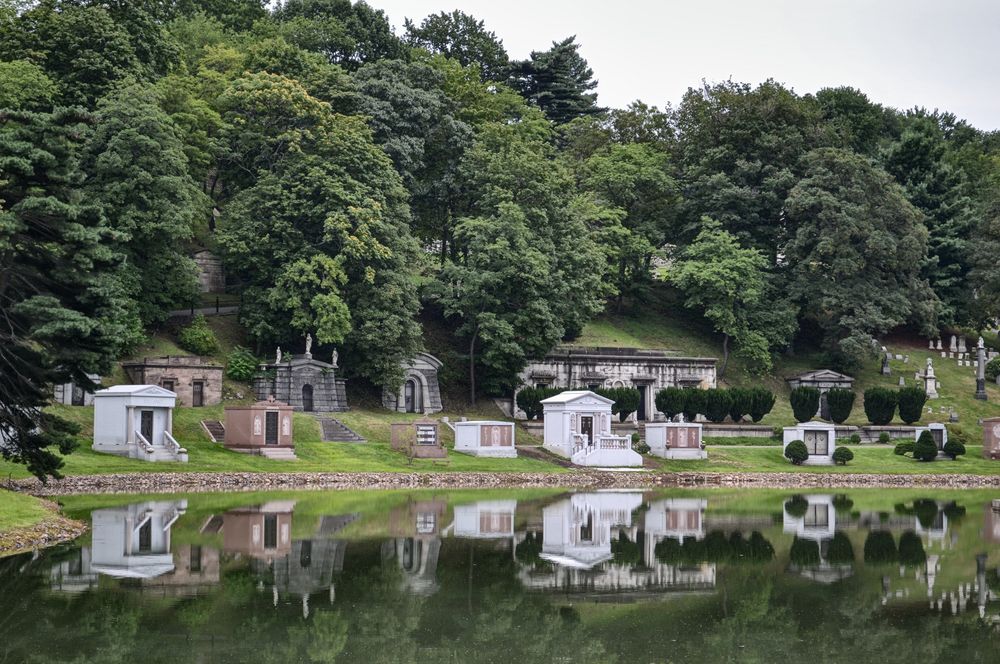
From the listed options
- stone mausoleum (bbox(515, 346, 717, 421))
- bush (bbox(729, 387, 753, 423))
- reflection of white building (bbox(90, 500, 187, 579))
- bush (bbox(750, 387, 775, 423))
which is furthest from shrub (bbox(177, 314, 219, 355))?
bush (bbox(750, 387, 775, 423))

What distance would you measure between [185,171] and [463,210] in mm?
19967

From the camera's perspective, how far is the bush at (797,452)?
64312 millimetres

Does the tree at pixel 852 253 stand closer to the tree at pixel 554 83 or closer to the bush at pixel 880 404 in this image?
the bush at pixel 880 404

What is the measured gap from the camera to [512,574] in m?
27.1

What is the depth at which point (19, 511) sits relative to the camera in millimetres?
33688

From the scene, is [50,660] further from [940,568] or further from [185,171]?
[185,171]

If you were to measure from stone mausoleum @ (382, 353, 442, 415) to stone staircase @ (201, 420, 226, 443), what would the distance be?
1285 cm

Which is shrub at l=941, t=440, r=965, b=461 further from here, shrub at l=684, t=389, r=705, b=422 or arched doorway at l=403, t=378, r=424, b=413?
arched doorway at l=403, t=378, r=424, b=413

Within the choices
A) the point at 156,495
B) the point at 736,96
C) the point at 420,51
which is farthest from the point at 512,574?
the point at 420,51

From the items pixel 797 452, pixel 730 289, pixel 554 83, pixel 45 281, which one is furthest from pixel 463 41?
pixel 45 281

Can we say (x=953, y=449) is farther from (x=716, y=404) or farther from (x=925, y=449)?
(x=716, y=404)

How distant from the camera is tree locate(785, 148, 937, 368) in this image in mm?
80062

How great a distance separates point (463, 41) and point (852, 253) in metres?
38.1

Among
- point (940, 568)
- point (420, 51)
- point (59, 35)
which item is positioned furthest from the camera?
A: point (420, 51)
